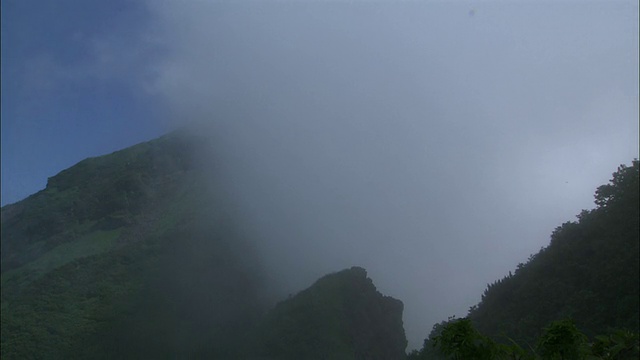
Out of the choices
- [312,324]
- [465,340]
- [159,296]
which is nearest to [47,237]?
[159,296]

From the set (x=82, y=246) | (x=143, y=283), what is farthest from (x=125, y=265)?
(x=82, y=246)

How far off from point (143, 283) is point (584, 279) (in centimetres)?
2005

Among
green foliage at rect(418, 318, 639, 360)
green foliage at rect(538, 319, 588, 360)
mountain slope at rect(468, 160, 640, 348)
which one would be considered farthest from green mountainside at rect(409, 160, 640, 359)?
green foliage at rect(538, 319, 588, 360)

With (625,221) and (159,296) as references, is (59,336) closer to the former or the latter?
(159,296)

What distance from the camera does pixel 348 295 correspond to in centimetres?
2605

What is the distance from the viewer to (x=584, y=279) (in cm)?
1739

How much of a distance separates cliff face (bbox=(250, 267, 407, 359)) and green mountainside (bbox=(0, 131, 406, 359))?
7 centimetres

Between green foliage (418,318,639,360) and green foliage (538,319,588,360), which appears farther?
green foliage (538,319,588,360)

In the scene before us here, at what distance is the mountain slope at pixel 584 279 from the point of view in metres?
15.9

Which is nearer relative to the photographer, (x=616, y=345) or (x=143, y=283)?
(x=616, y=345)

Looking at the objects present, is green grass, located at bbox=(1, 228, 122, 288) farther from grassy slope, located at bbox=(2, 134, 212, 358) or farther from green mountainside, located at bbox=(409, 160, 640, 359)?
green mountainside, located at bbox=(409, 160, 640, 359)

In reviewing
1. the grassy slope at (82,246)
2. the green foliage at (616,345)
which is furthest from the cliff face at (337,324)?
the green foliage at (616,345)

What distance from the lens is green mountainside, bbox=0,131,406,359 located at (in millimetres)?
23391

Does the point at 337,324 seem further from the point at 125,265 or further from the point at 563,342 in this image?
the point at 563,342
